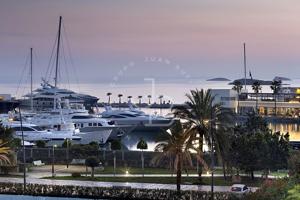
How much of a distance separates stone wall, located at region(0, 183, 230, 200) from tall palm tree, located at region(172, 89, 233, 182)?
712cm

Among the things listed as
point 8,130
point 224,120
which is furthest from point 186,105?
point 8,130

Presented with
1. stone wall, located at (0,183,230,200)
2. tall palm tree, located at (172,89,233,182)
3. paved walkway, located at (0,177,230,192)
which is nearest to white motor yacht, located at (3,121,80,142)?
paved walkway, located at (0,177,230,192)

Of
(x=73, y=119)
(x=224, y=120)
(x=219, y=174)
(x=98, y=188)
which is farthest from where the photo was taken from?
(x=73, y=119)

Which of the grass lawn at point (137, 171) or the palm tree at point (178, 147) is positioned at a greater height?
the palm tree at point (178, 147)

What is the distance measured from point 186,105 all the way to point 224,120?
3.11 metres

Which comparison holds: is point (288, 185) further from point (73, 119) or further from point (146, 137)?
point (146, 137)

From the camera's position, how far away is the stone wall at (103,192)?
3869 centimetres

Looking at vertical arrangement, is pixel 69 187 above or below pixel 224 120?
below

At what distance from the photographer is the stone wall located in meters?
38.7

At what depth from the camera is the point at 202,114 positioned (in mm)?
46562

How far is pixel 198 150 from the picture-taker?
4272 centimetres

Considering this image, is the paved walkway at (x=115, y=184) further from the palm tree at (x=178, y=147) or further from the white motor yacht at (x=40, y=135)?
the white motor yacht at (x=40, y=135)

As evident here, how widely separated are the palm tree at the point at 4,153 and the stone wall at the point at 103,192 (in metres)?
5.14

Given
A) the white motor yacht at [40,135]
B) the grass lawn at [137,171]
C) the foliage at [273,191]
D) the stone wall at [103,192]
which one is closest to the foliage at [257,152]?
the grass lawn at [137,171]
